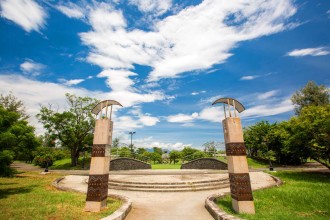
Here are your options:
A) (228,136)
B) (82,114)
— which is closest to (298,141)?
(228,136)

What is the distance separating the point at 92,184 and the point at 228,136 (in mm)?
5345

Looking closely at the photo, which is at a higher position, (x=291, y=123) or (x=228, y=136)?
(x=291, y=123)

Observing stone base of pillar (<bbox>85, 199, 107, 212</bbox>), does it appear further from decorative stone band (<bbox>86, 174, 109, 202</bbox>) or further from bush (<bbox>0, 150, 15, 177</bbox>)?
bush (<bbox>0, 150, 15, 177</bbox>)

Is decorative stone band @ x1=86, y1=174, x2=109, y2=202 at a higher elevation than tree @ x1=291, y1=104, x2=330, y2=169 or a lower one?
lower

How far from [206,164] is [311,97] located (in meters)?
27.8

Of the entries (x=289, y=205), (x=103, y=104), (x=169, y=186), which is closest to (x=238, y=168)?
(x=289, y=205)

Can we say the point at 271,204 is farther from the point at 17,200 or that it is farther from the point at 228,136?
the point at 17,200

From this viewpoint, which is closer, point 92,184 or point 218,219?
point 218,219

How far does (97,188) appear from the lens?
Answer: 7223 mm

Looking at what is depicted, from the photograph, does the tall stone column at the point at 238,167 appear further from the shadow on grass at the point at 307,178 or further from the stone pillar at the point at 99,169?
the shadow on grass at the point at 307,178

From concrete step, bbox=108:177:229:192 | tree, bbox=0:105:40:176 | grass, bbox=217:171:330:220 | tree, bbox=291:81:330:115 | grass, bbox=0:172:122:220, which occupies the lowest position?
grass, bbox=217:171:330:220

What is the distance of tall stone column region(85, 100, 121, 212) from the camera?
7.08 metres

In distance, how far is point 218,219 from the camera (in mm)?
6012

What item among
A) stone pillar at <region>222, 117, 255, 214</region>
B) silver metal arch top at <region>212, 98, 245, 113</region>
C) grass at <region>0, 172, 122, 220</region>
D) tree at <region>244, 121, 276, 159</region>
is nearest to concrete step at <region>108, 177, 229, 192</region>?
grass at <region>0, 172, 122, 220</region>
